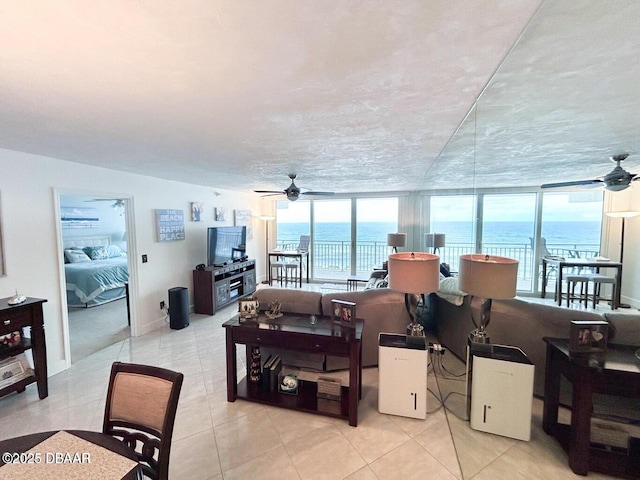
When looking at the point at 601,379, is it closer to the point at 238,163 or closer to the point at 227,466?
the point at 227,466

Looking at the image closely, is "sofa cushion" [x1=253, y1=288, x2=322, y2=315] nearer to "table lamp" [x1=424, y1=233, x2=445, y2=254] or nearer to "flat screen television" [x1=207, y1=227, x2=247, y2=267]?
"flat screen television" [x1=207, y1=227, x2=247, y2=267]

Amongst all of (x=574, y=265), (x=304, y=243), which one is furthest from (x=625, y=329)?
(x=304, y=243)

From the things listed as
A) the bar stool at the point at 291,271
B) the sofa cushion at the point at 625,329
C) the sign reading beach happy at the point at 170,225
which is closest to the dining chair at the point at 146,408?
the sofa cushion at the point at 625,329

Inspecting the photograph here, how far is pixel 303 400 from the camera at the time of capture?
2340 mm

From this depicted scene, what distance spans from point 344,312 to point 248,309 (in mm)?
A: 897

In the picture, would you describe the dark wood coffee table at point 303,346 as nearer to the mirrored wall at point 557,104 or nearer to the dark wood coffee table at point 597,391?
the mirrored wall at point 557,104

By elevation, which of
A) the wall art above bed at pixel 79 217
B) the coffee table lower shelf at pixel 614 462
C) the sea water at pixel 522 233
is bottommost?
the coffee table lower shelf at pixel 614 462

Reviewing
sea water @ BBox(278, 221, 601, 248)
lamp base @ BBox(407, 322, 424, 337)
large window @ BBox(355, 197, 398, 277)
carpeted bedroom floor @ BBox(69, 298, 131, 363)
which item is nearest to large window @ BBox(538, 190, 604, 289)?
sea water @ BBox(278, 221, 601, 248)

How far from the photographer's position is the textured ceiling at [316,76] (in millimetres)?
913

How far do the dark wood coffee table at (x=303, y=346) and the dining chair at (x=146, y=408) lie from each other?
1072 millimetres

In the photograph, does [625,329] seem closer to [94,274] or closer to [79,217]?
[94,274]

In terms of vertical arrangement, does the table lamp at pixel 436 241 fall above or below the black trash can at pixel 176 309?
above

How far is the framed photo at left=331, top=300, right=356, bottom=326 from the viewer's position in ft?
7.66

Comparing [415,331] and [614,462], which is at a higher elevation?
[415,331]
